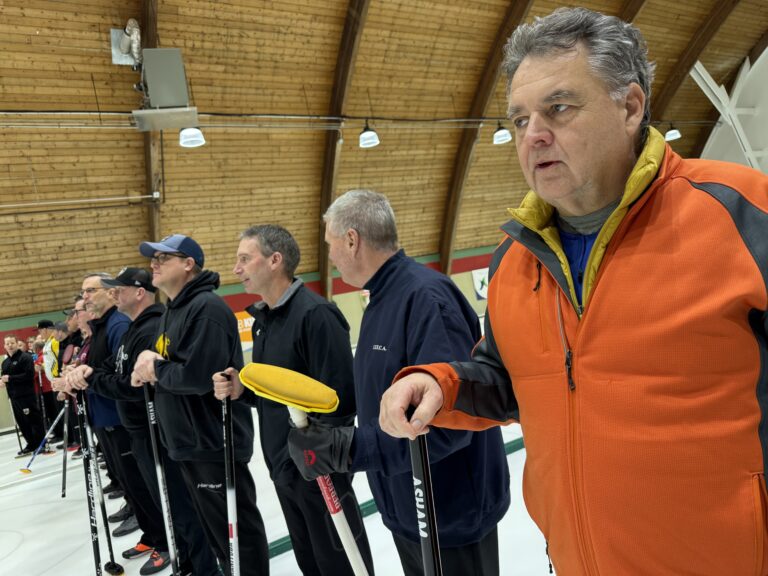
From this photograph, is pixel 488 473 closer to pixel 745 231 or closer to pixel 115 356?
pixel 745 231

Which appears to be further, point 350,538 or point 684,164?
point 350,538

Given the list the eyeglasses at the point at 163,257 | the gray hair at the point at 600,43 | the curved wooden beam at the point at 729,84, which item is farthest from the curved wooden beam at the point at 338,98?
the curved wooden beam at the point at 729,84

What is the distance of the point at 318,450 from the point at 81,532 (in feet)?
15.3

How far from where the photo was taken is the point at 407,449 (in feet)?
6.76

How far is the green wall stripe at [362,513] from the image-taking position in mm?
4344

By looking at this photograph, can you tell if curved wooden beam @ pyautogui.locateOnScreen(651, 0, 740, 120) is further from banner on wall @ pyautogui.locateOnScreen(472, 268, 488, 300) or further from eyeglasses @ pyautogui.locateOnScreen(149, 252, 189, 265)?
eyeglasses @ pyautogui.locateOnScreen(149, 252, 189, 265)

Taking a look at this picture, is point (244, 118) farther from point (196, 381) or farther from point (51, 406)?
point (196, 381)

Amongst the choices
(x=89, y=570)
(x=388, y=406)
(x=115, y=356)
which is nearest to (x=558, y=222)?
(x=388, y=406)

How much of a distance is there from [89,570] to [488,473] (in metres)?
3.82

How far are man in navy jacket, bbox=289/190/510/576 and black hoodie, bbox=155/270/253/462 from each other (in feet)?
4.65

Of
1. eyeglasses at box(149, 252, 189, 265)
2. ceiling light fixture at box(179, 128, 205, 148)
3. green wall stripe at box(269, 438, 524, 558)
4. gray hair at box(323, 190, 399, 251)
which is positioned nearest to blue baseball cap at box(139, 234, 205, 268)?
eyeglasses at box(149, 252, 189, 265)

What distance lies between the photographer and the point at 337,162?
13.8 meters

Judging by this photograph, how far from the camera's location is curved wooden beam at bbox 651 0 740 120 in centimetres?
1650

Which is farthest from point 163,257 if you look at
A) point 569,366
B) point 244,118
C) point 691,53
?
point 691,53
